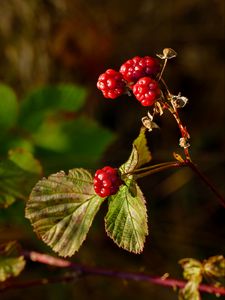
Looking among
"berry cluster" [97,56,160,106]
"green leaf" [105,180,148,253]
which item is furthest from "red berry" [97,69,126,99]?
"green leaf" [105,180,148,253]

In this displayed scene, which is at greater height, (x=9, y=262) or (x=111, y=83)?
(x=111, y=83)

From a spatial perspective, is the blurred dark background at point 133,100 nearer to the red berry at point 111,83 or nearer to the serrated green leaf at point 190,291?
the serrated green leaf at point 190,291

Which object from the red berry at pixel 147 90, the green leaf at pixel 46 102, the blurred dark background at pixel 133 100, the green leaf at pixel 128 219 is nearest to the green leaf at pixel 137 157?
the green leaf at pixel 128 219

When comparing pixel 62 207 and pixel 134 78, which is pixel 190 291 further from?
pixel 134 78

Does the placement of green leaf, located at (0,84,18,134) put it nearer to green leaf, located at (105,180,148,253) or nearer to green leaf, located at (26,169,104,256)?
green leaf, located at (26,169,104,256)

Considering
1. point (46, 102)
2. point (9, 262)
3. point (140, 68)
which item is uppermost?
point (140, 68)

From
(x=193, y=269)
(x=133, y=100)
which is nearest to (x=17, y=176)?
(x=193, y=269)
